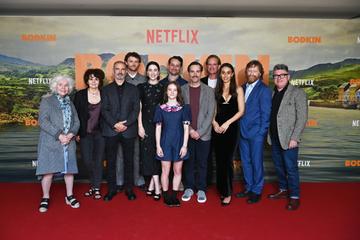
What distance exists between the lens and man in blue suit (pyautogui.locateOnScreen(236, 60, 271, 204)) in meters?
3.51

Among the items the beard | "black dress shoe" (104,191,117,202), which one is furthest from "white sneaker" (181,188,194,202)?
the beard

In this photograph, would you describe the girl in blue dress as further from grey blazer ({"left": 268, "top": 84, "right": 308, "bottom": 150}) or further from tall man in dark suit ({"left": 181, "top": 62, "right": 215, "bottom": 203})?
grey blazer ({"left": 268, "top": 84, "right": 308, "bottom": 150})

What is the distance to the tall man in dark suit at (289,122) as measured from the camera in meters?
3.40

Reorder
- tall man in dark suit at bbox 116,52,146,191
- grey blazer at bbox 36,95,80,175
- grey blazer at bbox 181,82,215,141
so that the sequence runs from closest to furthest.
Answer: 1. grey blazer at bbox 36,95,80,175
2. grey blazer at bbox 181,82,215,141
3. tall man in dark suit at bbox 116,52,146,191

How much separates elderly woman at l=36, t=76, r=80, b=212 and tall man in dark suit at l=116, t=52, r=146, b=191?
63cm

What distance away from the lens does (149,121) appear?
3551 millimetres

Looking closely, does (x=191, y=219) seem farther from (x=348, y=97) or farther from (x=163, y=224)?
(x=348, y=97)

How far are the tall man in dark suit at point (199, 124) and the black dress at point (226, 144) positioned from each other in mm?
102

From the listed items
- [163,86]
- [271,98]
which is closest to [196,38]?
[163,86]

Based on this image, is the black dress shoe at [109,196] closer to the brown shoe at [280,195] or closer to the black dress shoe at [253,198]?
the black dress shoe at [253,198]

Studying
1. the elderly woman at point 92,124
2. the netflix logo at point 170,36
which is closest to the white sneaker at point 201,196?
the elderly woman at point 92,124

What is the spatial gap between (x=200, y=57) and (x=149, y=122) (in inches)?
49.5

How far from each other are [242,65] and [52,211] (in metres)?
2.85

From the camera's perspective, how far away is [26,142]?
4.28 metres
